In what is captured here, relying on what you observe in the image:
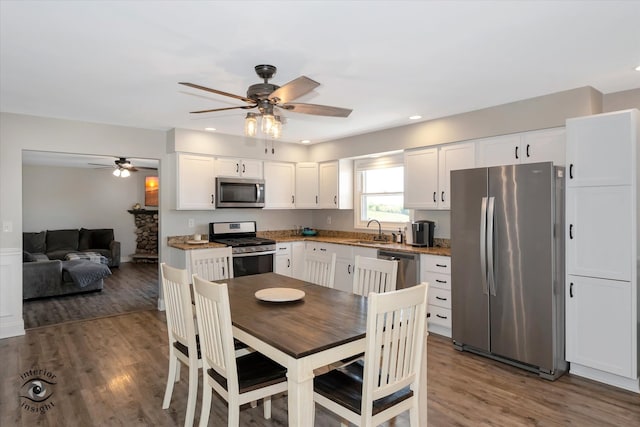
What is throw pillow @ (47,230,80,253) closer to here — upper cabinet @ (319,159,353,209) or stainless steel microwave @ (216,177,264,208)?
stainless steel microwave @ (216,177,264,208)

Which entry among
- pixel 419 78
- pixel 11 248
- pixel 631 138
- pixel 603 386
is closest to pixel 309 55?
pixel 419 78

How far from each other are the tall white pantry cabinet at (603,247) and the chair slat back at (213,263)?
2.96 m

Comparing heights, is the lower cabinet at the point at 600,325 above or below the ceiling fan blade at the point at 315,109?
below

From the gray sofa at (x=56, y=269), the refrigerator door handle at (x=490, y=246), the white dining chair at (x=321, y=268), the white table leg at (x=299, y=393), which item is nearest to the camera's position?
the white table leg at (x=299, y=393)

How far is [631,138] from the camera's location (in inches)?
110

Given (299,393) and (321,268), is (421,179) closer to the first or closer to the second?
(321,268)

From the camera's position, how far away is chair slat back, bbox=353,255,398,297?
2775 mm

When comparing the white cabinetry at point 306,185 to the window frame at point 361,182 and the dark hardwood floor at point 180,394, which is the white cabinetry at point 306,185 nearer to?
the window frame at point 361,182

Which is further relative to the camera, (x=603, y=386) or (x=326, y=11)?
(x=603, y=386)

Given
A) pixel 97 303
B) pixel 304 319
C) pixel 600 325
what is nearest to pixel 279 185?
pixel 97 303

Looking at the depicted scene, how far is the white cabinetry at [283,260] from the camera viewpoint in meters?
5.50

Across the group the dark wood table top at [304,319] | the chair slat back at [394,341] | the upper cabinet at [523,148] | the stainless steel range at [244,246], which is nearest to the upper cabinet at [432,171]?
the upper cabinet at [523,148]

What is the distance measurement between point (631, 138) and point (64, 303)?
22.7ft

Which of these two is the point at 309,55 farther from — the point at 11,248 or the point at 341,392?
the point at 11,248
